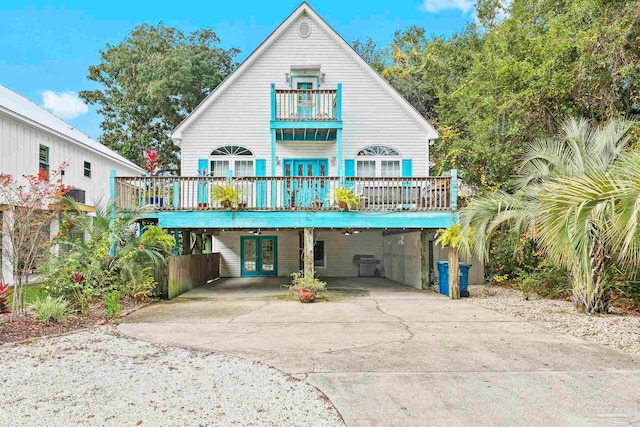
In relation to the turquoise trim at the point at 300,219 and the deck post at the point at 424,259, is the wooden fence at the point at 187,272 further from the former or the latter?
the deck post at the point at 424,259

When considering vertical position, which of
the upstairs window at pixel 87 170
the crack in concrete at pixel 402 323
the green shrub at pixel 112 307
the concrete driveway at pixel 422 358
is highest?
the upstairs window at pixel 87 170

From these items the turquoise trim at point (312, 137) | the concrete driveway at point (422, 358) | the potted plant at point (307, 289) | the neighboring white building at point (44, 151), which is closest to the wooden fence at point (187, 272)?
the concrete driveway at point (422, 358)

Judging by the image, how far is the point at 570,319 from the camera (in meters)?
8.16

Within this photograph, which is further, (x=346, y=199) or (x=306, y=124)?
(x=306, y=124)

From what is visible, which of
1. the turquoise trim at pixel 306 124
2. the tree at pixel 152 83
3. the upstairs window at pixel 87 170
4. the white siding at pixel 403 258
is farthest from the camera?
the tree at pixel 152 83

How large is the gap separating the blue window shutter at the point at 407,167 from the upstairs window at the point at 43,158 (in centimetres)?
1252

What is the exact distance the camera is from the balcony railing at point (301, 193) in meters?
11.7

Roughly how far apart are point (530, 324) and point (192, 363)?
606cm

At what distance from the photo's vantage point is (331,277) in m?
17.4

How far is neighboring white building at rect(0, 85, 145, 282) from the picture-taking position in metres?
12.9

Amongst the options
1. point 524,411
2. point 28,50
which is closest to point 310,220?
point 524,411

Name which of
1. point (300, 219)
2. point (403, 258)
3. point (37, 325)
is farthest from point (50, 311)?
point (403, 258)

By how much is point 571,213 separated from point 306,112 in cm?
923

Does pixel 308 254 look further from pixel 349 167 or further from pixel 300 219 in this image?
pixel 349 167
